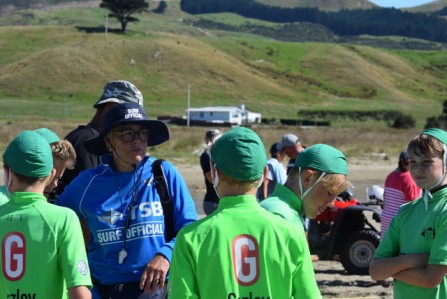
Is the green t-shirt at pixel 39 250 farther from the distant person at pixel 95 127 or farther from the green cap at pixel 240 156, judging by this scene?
the distant person at pixel 95 127

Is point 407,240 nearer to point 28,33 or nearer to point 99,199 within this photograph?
point 99,199

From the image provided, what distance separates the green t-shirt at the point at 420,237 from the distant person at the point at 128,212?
3.64 feet

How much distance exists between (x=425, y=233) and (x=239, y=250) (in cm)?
144

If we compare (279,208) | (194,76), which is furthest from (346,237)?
(194,76)

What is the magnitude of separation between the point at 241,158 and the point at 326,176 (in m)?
0.85

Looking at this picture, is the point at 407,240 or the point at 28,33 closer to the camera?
the point at 407,240

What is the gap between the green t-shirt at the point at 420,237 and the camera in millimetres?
4352

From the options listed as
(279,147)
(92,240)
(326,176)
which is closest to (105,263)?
(92,240)

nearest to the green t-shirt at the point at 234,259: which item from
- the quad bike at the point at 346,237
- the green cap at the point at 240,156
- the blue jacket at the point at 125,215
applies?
the green cap at the point at 240,156

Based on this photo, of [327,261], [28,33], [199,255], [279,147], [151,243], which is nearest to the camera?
[199,255]

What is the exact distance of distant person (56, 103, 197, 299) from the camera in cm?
453

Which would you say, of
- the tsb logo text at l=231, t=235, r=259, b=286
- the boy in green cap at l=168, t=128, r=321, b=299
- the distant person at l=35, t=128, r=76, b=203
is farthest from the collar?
the distant person at l=35, t=128, r=76, b=203

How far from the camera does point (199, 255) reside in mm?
3404

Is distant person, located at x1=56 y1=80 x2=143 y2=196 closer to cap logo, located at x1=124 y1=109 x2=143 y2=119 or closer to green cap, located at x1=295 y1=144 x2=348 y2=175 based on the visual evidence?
cap logo, located at x1=124 y1=109 x2=143 y2=119
